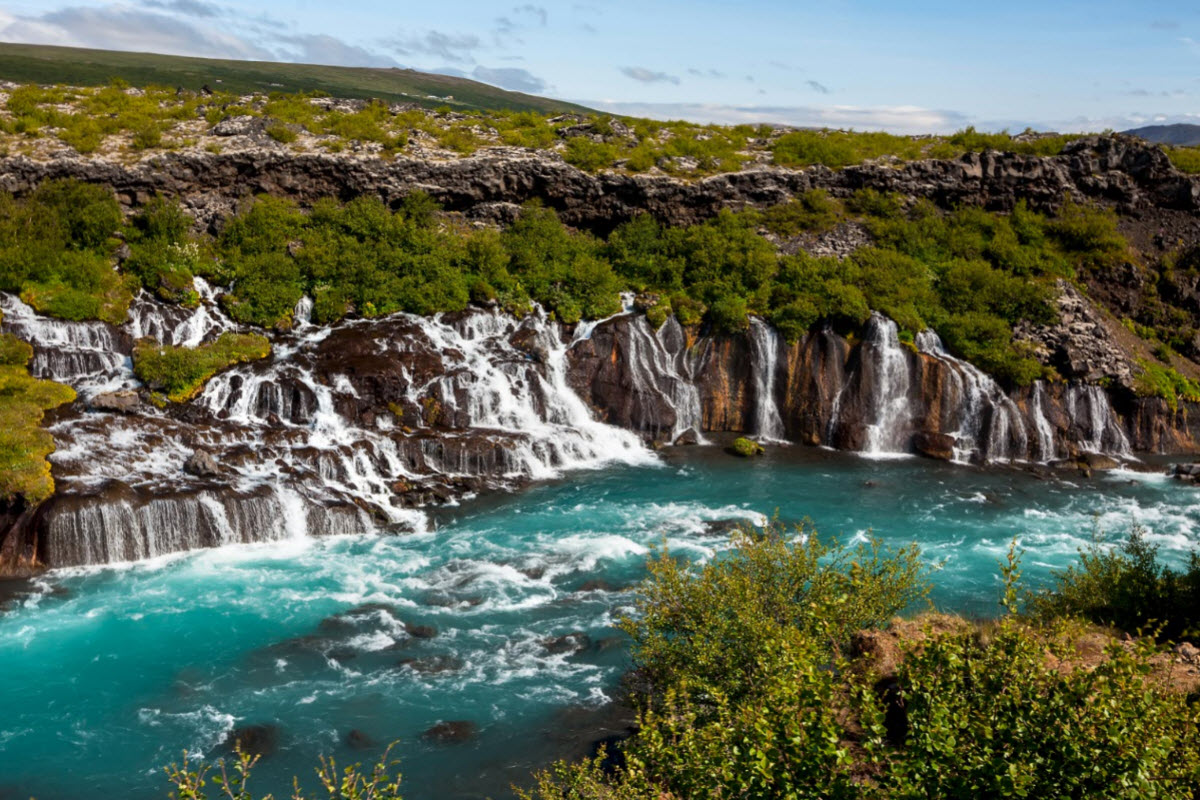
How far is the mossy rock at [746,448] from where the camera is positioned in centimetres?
4300

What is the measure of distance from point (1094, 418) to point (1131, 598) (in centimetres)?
2568

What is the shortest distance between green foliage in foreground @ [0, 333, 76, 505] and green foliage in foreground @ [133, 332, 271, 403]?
3.07 meters

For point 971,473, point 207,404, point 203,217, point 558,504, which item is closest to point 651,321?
point 558,504

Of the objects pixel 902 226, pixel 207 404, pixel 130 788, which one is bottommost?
pixel 130 788

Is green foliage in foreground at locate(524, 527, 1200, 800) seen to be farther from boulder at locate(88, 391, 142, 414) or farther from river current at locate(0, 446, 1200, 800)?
boulder at locate(88, 391, 142, 414)

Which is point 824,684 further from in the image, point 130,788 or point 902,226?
point 902,226

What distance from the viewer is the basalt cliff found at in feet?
109

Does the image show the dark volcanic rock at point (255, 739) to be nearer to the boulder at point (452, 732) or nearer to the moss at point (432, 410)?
the boulder at point (452, 732)

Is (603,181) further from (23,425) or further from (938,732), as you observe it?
(938,732)

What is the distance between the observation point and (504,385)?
4297 cm

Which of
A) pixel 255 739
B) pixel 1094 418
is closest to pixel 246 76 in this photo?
pixel 1094 418

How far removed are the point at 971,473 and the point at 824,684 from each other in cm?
3350

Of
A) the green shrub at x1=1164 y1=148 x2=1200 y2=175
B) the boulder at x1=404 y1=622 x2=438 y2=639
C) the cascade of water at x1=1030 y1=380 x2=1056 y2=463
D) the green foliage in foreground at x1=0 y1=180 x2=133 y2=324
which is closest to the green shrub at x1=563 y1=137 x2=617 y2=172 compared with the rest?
the green foliage in foreground at x1=0 y1=180 x2=133 y2=324

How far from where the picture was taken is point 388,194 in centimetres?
5391
